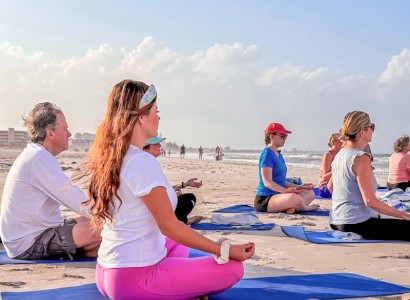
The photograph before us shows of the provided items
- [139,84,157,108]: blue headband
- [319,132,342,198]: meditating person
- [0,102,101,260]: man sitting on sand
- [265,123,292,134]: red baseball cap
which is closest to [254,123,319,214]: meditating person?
[265,123,292,134]: red baseball cap

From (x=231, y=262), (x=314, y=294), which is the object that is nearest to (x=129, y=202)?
(x=231, y=262)

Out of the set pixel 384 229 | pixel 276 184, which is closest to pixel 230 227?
pixel 276 184

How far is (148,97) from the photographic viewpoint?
3074 millimetres

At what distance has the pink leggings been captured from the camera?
10.4ft

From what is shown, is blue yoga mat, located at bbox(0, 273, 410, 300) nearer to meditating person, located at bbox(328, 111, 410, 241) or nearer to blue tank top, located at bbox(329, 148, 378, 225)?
meditating person, located at bbox(328, 111, 410, 241)

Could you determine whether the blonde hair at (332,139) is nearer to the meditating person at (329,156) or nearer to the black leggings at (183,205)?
the meditating person at (329,156)

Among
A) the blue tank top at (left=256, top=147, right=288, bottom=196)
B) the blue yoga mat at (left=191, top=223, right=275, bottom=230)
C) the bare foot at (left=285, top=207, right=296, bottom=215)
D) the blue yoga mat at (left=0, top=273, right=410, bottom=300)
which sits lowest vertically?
the blue yoga mat at (left=0, top=273, right=410, bottom=300)

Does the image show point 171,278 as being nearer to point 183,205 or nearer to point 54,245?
point 54,245

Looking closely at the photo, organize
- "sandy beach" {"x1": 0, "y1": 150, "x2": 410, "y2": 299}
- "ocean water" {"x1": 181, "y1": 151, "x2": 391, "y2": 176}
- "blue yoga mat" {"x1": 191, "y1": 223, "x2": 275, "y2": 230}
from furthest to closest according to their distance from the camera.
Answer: "ocean water" {"x1": 181, "y1": 151, "x2": 391, "y2": 176} → "blue yoga mat" {"x1": 191, "y1": 223, "x2": 275, "y2": 230} → "sandy beach" {"x1": 0, "y1": 150, "x2": 410, "y2": 299}

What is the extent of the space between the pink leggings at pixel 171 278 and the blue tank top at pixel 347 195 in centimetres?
295

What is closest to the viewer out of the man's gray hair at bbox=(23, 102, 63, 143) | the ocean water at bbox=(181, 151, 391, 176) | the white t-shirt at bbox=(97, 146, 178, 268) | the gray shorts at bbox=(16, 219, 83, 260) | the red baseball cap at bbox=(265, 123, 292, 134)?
the white t-shirt at bbox=(97, 146, 178, 268)

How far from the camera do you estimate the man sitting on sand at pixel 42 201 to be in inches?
185

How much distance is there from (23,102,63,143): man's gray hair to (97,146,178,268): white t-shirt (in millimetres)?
1835

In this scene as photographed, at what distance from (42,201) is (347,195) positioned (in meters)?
3.07
